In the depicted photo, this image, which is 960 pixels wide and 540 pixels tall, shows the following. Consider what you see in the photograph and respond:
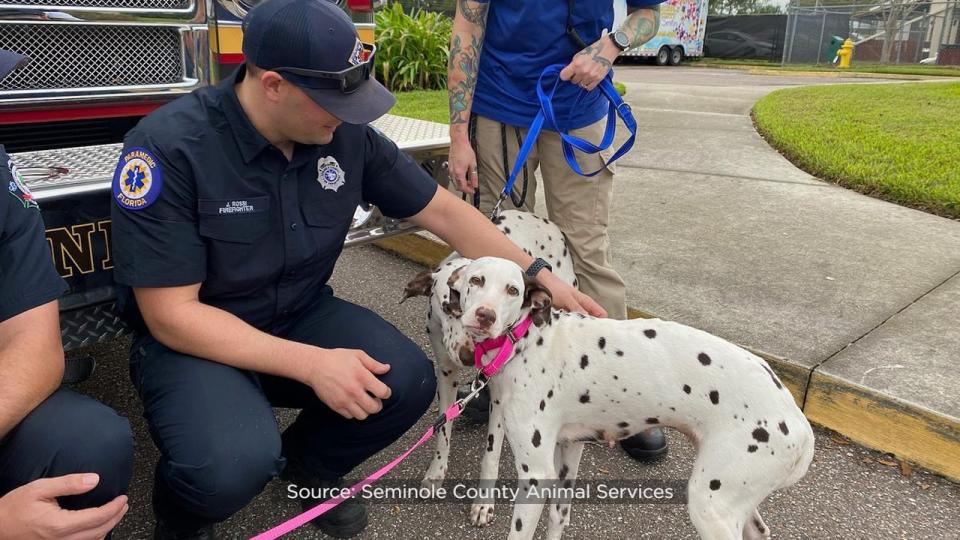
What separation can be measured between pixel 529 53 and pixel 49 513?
2.30 m

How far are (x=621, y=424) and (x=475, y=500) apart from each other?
683 millimetres

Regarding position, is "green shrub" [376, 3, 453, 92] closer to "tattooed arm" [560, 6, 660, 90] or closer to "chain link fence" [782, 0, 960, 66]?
"tattooed arm" [560, 6, 660, 90]

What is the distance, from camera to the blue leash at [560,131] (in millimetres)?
2930

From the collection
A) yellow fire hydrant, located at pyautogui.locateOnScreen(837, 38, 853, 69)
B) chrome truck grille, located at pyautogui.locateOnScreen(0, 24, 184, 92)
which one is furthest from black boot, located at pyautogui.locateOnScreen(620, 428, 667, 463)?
yellow fire hydrant, located at pyautogui.locateOnScreen(837, 38, 853, 69)

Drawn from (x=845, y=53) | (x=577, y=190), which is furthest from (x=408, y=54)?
(x=845, y=53)

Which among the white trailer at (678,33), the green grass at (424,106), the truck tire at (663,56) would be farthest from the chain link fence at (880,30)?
the green grass at (424,106)

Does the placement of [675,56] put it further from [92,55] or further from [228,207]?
[228,207]

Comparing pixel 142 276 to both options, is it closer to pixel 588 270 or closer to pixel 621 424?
pixel 621 424

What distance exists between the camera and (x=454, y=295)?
236 centimetres

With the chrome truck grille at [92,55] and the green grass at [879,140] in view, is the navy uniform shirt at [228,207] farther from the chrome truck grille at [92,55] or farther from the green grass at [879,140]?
the green grass at [879,140]

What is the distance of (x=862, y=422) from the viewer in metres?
3.15

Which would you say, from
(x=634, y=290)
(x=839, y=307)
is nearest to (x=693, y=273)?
(x=634, y=290)

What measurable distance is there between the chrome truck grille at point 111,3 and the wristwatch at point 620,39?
1695 millimetres

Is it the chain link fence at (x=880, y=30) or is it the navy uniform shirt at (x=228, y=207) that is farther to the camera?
the chain link fence at (x=880, y=30)
